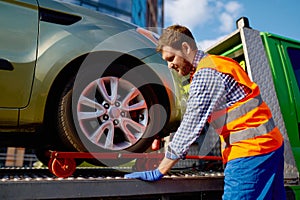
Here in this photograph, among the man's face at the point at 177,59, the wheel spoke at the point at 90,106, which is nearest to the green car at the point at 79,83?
the wheel spoke at the point at 90,106

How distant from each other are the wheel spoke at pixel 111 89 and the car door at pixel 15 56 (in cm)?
45

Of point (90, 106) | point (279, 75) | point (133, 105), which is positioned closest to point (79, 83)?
point (90, 106)

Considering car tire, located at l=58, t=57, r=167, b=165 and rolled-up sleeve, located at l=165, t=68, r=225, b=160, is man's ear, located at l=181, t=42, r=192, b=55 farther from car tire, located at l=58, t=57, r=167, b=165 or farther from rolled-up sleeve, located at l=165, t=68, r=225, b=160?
car tire, located at l=58, t=57, r=167, b=165

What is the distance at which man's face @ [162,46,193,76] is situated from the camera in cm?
165

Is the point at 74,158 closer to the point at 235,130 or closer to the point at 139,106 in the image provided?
the point at 139,106

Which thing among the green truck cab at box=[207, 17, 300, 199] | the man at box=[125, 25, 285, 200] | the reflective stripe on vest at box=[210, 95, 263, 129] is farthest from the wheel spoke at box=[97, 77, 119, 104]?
the green truck cab at box=[207, 17, 300, 199]

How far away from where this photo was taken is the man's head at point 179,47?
5.39 ft

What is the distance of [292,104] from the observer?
2.47 m

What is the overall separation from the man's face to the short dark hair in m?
0.02

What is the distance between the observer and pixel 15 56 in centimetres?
183

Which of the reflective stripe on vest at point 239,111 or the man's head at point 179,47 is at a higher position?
the man's head at point 179,47

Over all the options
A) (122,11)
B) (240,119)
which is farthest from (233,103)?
(122,11)

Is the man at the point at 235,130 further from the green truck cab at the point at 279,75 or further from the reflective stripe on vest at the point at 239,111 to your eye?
the green truck cab at the point at 279,75

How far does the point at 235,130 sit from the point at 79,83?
41.4 inches
